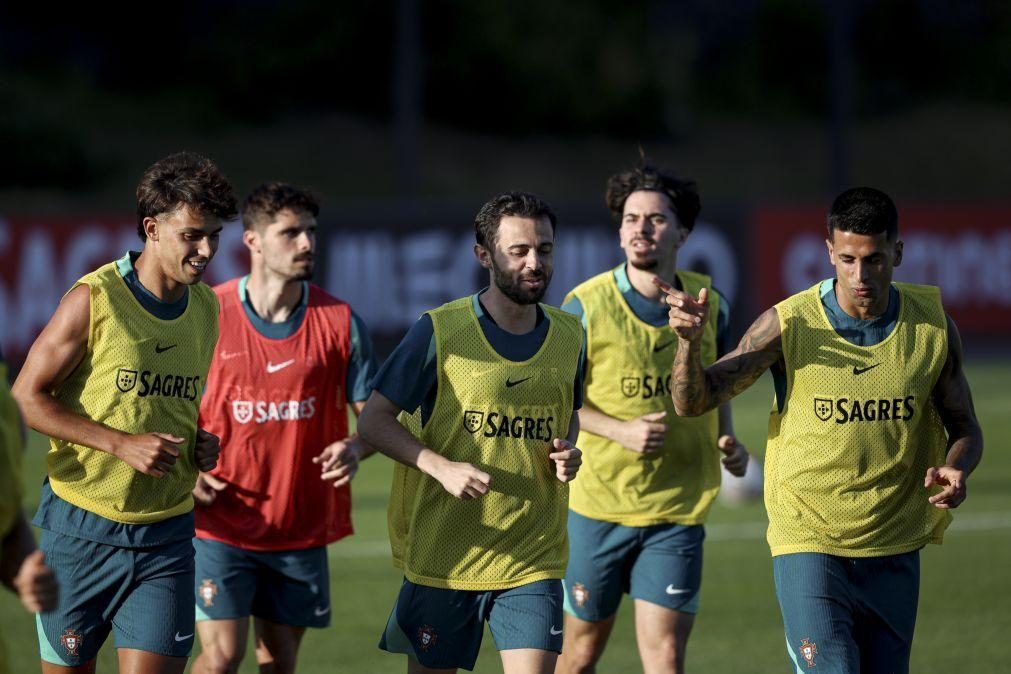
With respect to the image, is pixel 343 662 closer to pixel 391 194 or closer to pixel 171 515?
pixel 171 515

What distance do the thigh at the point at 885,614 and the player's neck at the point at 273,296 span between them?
3026 mm

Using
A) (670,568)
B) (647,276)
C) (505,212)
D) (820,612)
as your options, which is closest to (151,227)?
(505,212)

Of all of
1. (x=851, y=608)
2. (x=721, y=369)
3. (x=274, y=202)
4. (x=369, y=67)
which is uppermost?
(x=369, y=67)

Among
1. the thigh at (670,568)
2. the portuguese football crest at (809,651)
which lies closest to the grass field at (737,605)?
the thigh at (670,568)

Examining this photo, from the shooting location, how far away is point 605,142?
41.9 meters

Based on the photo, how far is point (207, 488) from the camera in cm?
712

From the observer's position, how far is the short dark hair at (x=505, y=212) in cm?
615

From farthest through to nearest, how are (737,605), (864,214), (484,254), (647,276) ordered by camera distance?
(737,605), (647,276), (484,254), (864,214)

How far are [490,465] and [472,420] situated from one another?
195 mm

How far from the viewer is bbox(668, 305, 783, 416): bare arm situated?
19.1ft

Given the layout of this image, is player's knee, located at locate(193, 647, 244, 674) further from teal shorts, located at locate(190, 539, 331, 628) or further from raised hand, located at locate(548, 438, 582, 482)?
raised hand, located at locate(548, 438, 582, 482)

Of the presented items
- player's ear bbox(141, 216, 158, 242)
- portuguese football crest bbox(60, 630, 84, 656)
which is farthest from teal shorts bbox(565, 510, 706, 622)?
player's ear bbox(141, 216, 158, 242)

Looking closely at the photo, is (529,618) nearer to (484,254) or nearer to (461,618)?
(461,618)

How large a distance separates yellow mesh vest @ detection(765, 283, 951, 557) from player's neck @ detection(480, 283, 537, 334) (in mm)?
1035
